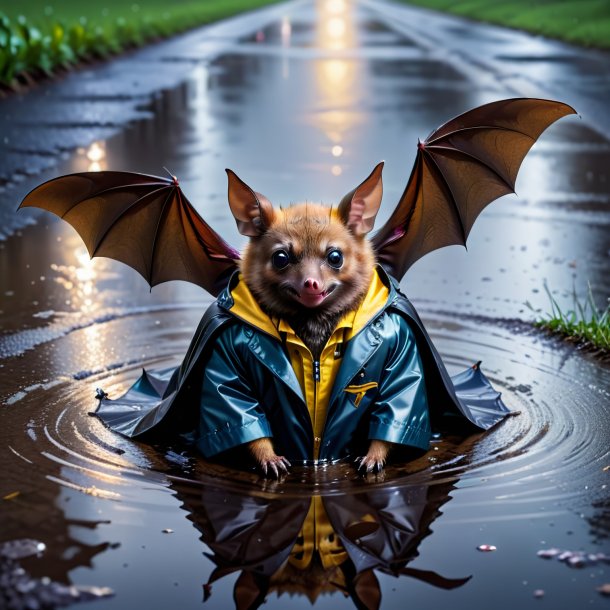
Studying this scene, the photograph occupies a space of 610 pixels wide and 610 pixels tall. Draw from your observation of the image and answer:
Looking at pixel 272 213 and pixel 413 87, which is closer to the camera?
pixel 272 213

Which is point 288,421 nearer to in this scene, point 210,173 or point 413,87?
point 210,173

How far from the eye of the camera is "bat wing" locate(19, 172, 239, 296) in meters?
5.18

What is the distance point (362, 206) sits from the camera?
4.71m

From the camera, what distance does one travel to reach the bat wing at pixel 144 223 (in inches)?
204

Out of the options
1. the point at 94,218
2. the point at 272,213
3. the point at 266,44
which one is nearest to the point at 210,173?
the point at 94,218

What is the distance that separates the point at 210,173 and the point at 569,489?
286 inches

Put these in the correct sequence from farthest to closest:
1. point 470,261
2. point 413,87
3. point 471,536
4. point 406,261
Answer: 1. point 413,87
2. point 470,261
3. point 406,261
4. point 471,536

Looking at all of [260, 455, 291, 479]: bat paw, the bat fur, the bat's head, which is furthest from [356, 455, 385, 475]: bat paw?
the bat's head

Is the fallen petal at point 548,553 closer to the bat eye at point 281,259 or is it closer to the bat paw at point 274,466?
the bat paw at point 274,466

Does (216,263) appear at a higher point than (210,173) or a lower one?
higher

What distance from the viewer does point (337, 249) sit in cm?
457

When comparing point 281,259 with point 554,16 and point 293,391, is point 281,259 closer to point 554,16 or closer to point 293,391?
point 293,391

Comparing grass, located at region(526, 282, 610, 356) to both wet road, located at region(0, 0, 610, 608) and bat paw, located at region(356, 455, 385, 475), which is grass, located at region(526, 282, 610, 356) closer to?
wet road, located at region(0, 0, 610, 608)

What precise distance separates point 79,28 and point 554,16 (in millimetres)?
13568
